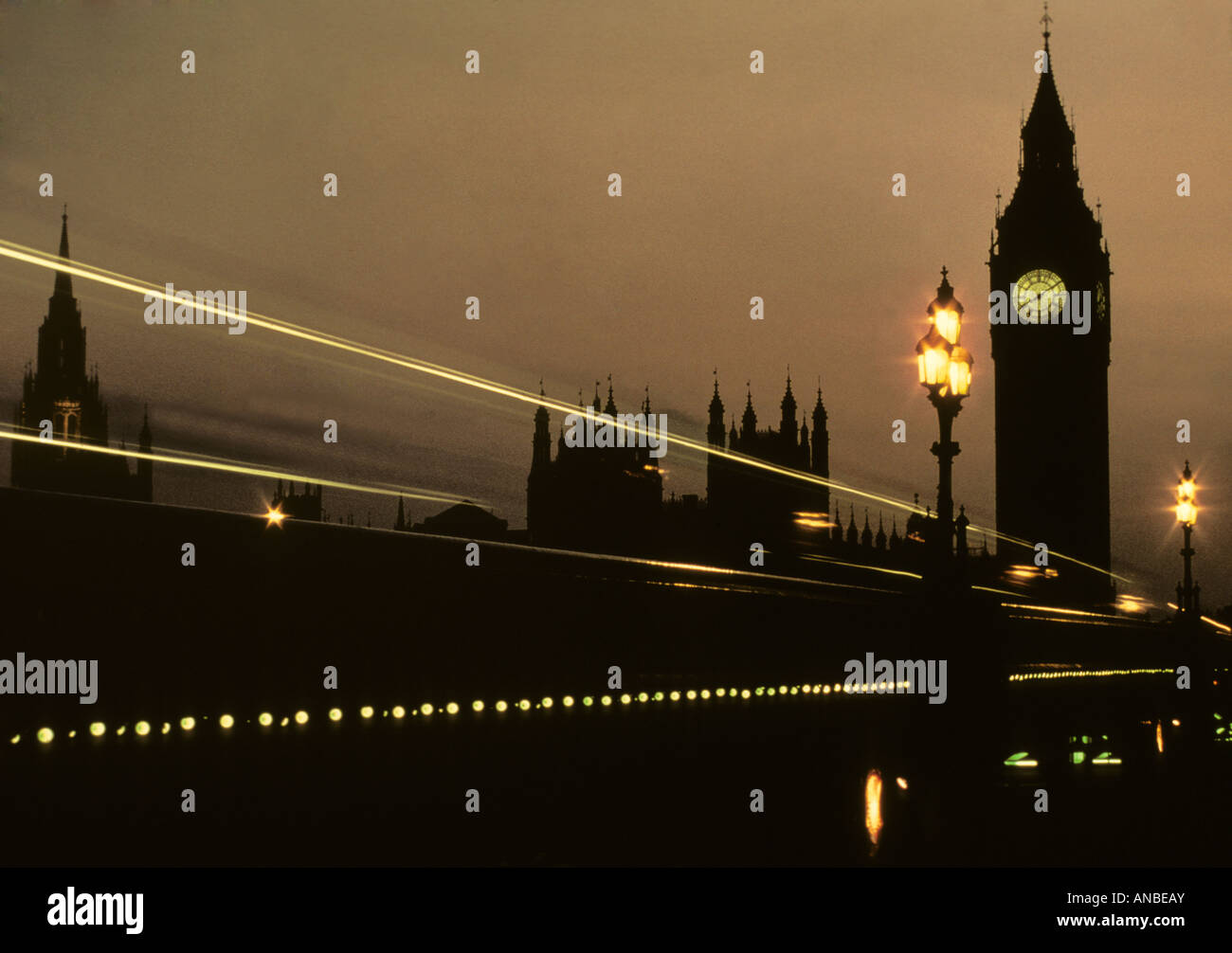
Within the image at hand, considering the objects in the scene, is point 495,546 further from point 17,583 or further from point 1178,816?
point 1178,816

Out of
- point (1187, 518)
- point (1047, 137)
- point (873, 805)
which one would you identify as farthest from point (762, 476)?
point (873, 805)

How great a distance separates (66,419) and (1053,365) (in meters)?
78.6

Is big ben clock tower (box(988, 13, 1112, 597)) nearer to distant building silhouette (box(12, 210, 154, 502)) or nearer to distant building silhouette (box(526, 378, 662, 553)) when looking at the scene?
distant building silhouette (box(526, 378, 662, 553))

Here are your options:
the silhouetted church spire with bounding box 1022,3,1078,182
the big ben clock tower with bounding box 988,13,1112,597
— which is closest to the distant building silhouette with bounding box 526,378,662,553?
the big ben clock tower with bounding box 988,13,1112,597

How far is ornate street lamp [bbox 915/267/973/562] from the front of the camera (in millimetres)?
11469

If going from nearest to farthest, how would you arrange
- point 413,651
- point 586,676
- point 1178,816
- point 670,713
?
point 413,651
point 586,676
point 670,713
point 1178,816

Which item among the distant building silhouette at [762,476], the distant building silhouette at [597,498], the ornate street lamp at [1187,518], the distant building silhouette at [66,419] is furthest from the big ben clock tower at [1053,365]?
the ornate street lamp at [1187,518]

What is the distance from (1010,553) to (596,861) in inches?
4043

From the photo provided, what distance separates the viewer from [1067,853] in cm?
1056

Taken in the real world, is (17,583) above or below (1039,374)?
below

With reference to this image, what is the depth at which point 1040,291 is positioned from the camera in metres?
111

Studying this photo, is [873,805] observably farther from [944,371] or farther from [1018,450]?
[1018,450]

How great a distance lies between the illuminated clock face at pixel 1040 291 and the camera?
111 meters
